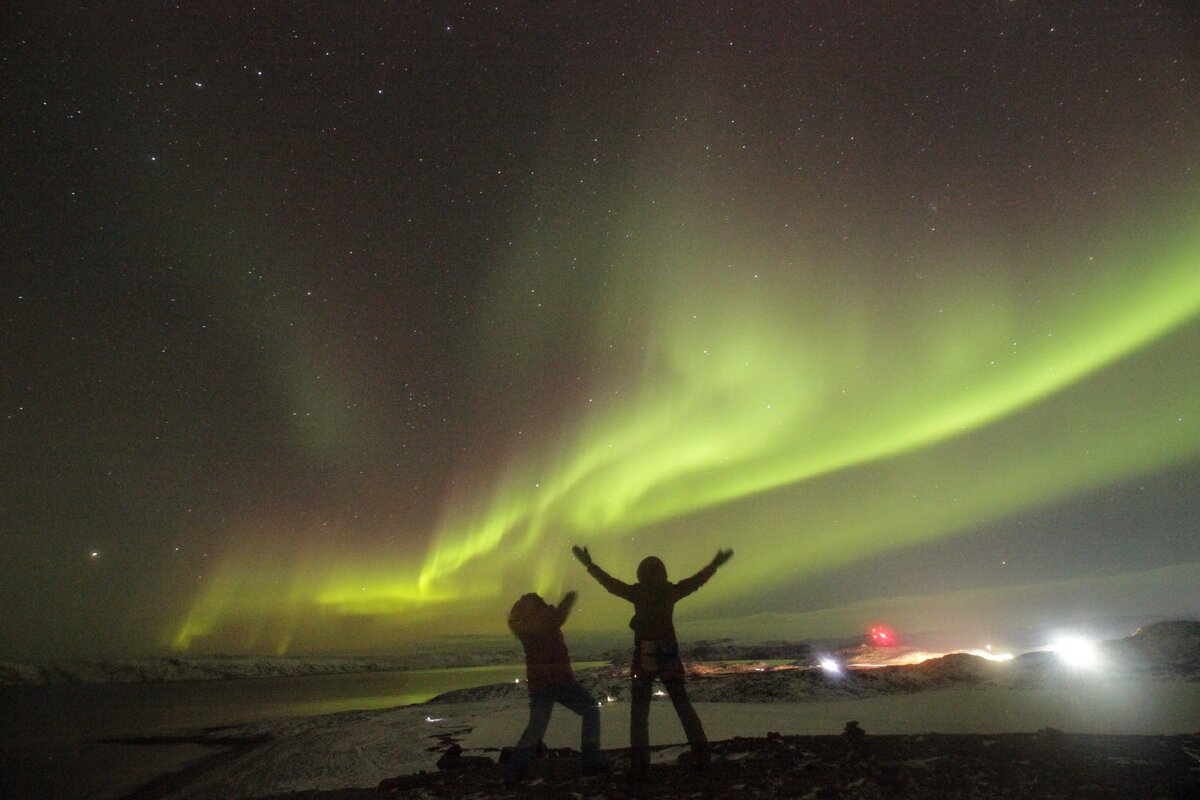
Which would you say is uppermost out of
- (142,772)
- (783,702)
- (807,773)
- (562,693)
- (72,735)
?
(562,693)

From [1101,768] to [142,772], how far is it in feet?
102

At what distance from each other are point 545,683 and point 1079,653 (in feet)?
75.7

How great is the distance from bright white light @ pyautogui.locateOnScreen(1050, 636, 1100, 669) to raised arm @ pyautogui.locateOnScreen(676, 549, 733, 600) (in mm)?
19431

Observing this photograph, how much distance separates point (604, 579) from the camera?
333 inches

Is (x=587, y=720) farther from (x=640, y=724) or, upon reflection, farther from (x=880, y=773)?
(x=880, y=773)

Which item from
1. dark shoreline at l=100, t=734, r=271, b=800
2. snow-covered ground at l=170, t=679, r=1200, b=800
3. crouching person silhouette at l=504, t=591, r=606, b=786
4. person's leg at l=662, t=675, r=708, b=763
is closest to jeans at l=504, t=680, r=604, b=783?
crouching person silhouette at l=504, t=591, r=606, b=786

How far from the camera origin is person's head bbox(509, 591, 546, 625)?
8.69 meters

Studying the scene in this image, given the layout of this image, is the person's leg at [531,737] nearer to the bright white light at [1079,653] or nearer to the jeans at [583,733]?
the jeans at [583,733]

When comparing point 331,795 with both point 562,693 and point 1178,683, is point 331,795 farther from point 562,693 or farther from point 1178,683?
point 1178,683

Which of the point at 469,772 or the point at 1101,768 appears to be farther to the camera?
the point at 469,772

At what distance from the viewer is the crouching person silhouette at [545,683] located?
8.40m

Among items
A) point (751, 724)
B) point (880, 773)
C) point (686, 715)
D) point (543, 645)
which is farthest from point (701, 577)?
point (751, 724)

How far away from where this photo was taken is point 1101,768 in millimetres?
7332

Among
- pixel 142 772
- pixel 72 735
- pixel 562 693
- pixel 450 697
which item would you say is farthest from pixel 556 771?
pixel 72 735
